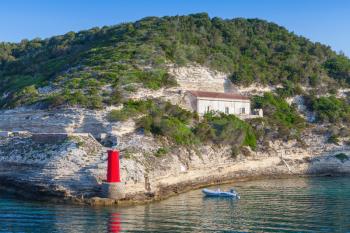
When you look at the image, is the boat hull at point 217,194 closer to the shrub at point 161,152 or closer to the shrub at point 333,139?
the shrub at point 161,152

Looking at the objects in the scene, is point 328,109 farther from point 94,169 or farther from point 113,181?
point 113,181

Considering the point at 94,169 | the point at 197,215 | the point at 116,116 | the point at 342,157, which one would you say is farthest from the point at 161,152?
the point at 342,157

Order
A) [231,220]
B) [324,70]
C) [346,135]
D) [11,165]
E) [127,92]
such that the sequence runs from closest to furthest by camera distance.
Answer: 1. [231,220]
2. [11,165]
3. [127,92]
4. [346,135]
5. [324,70]

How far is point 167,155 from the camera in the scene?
4416cm

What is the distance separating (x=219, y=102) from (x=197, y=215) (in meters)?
28.9

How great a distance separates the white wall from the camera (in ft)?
193

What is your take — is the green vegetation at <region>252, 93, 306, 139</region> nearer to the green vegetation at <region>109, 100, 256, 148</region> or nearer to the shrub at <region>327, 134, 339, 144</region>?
the shrub at <region>327, 134, 339, 144</region>

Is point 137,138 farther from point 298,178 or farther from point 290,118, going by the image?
point 290,118

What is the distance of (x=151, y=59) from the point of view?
61.2m

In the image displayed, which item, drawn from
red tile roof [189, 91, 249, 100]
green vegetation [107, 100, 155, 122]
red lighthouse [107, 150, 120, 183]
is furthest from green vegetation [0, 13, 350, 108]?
red lighthouse [107, 150, 120, 183]

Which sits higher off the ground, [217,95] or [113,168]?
[217,95]

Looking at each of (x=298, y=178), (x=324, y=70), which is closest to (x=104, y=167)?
(x=298, y=178)

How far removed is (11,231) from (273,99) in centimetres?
4542

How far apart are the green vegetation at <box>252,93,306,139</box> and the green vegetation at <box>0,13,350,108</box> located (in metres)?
2.99
